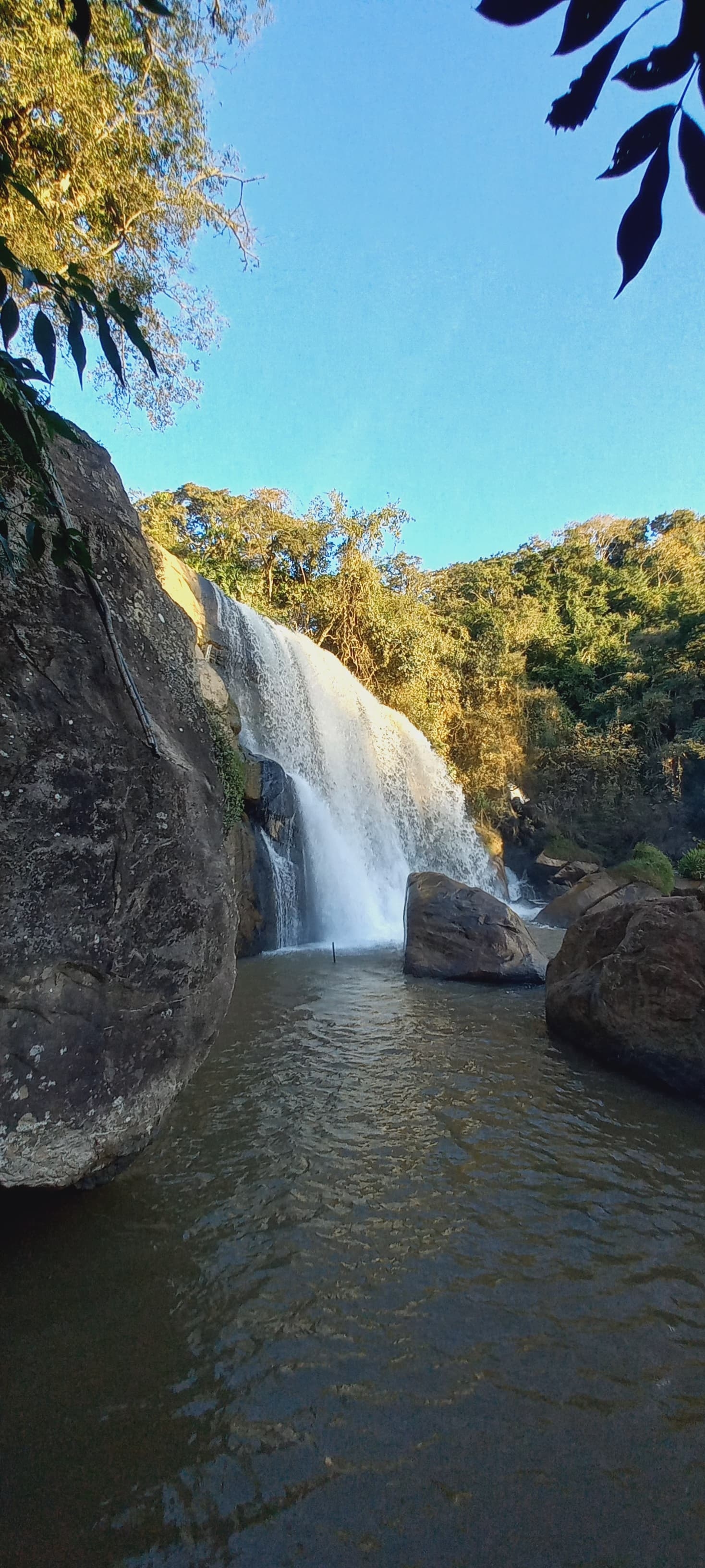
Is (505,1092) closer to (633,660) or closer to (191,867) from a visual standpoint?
(191,867)

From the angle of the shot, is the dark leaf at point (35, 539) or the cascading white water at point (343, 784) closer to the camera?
the dark leaf at point (35, 539)

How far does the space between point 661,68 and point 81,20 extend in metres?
0.75

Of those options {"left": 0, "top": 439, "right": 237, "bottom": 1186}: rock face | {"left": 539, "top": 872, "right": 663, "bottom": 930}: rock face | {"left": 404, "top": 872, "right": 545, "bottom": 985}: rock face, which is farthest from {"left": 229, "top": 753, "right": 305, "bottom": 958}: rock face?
{"left": 0, "top": 439, "right": 237, "bottom": 1186}: rock face

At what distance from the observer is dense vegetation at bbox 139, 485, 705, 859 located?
19.7m

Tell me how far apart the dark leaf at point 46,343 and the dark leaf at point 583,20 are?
2.86 feet

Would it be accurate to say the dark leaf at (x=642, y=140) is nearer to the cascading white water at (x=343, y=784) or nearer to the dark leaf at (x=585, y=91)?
the dark leaf at (x=585, y=91)

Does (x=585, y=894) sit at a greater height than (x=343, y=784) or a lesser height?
lesser

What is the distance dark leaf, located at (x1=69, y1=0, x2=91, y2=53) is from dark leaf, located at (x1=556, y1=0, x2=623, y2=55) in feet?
1.96

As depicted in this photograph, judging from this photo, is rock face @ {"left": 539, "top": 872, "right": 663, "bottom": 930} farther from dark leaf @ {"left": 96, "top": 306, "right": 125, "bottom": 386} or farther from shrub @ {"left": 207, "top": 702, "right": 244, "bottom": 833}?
dark leaf @ {"left": 96, "top": 306, "right": 125, "bottom": 386}

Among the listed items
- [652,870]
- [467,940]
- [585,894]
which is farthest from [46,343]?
[652,870]

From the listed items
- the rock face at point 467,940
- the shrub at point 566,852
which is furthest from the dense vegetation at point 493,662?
the rock face at point 467,940

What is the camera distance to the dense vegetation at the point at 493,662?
19.7 m

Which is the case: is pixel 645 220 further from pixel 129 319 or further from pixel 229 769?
pixel 229 769

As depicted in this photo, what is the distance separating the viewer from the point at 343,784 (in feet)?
47.5
